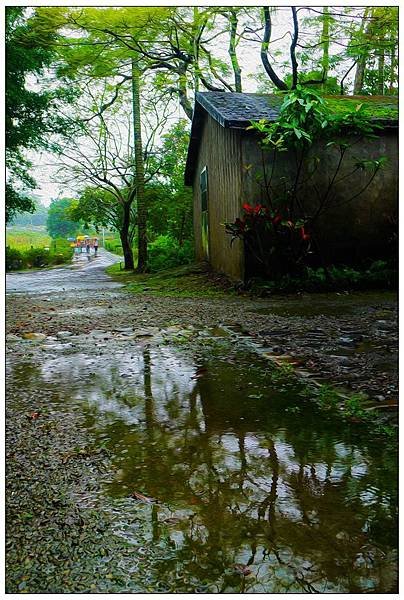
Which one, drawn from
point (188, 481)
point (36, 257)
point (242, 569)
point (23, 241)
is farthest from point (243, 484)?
point (23, 241)

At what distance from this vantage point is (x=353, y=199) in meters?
10.3

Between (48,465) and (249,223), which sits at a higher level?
(249,223)

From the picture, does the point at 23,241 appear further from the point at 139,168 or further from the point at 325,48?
the point at 325,48

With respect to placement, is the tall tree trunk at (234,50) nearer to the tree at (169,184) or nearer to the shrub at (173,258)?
the tree at (169,184)

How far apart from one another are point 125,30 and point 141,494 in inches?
614

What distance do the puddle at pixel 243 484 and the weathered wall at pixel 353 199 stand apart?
686 centimetres

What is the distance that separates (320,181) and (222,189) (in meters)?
2.02

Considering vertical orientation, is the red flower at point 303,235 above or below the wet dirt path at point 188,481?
above

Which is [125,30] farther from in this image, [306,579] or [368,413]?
[306,579]

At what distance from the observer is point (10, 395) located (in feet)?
11.9

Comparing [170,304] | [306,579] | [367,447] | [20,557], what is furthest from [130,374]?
[170,304]

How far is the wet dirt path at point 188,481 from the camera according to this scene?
5.24ft

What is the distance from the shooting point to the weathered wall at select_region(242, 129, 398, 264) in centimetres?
1012

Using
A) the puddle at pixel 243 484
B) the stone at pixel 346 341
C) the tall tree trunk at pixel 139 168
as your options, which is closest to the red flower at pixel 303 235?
the stone at pixel 346 341
